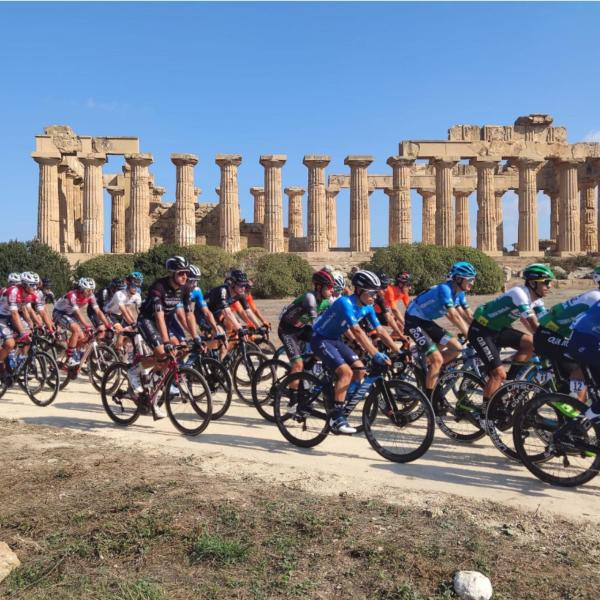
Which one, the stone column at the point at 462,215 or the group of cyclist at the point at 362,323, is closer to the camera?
the group of cyclist at the point at 362,323

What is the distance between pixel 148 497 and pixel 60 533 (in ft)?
2.40

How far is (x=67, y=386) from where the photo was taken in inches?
451

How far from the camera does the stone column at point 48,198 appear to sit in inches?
1495

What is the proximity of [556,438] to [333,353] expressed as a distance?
2320 mm

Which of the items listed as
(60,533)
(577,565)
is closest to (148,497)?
(60,533)

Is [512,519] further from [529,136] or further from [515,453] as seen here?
[529,136]

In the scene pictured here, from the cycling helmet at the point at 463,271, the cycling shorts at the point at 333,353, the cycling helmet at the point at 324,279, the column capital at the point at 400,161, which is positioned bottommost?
the cycling shorts at the point at 333,353

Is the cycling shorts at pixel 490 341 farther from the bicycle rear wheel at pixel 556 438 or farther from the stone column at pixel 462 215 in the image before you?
the stone column at pixel 462 215

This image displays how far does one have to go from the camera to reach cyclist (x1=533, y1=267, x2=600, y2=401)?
5898 mm

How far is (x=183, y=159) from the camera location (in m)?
40.0

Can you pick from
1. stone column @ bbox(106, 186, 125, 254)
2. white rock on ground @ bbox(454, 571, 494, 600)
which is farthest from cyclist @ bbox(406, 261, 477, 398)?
stone column @ bbox(106, 186, 125, 254)

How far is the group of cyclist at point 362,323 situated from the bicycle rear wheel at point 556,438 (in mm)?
181

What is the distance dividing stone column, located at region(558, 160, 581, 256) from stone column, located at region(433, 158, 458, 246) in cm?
800

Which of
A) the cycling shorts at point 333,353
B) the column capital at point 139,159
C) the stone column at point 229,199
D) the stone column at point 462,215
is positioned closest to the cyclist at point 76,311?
the cycling shorts at point 333,353
